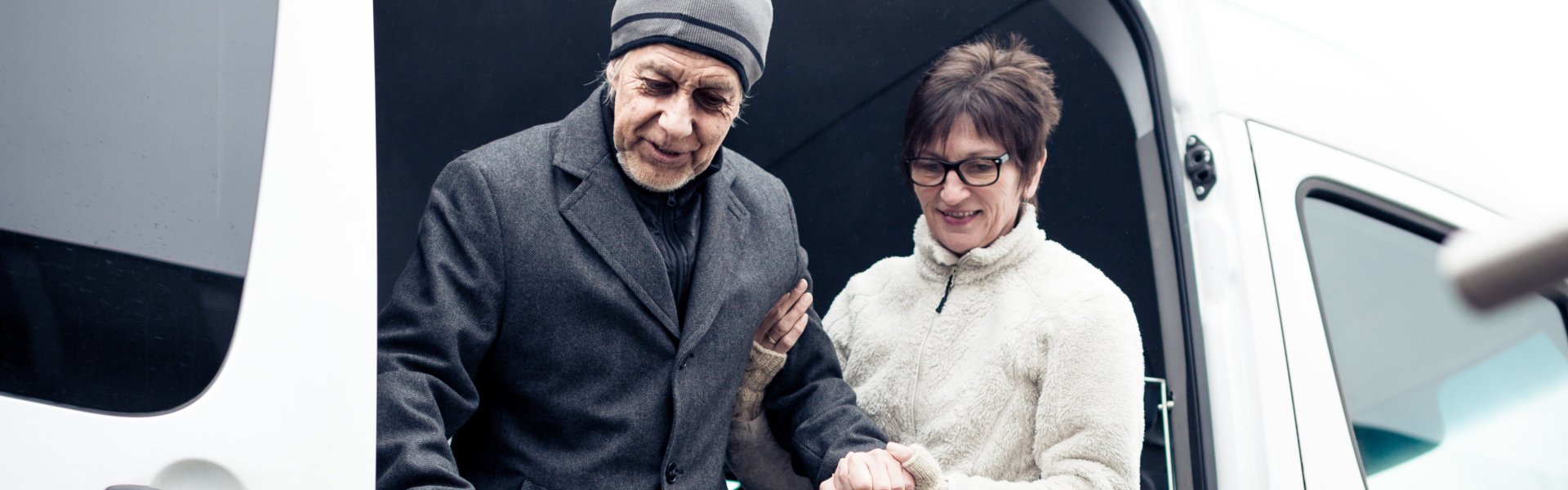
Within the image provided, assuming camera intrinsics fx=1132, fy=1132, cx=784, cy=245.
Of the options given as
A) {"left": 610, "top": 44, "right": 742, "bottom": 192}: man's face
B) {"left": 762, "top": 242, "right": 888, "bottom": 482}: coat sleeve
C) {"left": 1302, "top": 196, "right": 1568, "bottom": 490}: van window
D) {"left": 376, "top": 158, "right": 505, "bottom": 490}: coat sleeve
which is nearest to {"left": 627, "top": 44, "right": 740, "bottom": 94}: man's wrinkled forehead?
{"left": 610, "top": 44, "right": 742, "bottom": 192}: man's face

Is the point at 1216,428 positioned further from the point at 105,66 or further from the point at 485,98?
the point at 485,98

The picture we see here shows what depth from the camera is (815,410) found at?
6.45ft

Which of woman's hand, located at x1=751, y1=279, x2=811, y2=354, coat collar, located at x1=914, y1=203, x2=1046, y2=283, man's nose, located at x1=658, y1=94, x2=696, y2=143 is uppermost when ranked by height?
man's nose, located at x1=658, y1=94, x2=696, y2=143

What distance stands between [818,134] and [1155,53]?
57.1 inches

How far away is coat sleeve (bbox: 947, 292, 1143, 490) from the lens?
1811 mm

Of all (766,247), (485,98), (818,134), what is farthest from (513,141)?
(818,134)

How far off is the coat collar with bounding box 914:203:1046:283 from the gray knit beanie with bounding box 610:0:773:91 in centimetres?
55

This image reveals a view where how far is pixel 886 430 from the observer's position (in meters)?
2.09

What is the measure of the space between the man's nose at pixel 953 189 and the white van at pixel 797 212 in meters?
0.33

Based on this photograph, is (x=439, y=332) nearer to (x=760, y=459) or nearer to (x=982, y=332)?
(x=760, y=459)

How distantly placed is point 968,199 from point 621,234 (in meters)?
0.70

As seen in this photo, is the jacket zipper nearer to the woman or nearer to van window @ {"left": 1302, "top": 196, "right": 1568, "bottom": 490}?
the woman

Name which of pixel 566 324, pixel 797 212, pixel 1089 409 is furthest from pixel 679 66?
pixel 797 212

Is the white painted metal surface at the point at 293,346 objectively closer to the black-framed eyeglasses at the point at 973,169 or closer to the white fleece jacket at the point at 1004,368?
the white fleece jacket at the point at 1004,368
